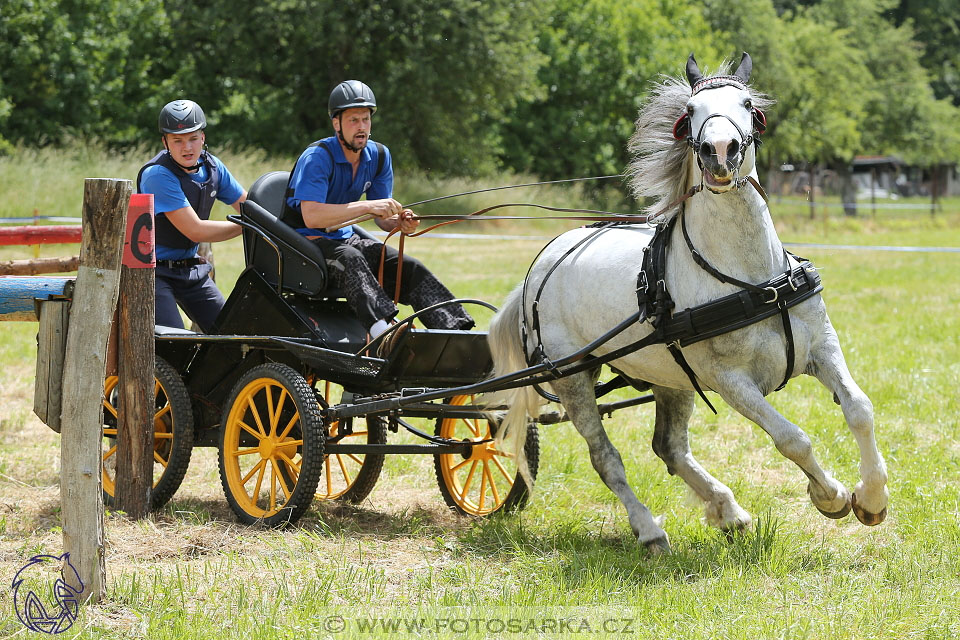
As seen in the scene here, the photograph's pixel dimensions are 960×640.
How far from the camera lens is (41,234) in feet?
23.3

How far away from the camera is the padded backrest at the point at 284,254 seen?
5.02 meters

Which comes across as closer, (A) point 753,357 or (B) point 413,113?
(A) point 753,357

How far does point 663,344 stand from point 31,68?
80.8 ft

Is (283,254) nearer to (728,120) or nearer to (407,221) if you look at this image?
(407,221)

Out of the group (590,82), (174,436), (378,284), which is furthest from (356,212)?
(590,82)

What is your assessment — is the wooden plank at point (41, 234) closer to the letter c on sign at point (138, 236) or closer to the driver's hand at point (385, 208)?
the letter c on sign at point (138, 236)

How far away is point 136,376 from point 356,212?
Answer: 129cm

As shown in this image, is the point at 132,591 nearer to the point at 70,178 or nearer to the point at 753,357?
the point at 753,357

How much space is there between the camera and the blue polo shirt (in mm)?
5109

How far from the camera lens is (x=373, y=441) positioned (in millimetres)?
5551

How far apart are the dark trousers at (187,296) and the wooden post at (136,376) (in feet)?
2.01

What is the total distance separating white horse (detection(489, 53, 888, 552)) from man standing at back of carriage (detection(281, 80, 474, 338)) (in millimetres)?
646

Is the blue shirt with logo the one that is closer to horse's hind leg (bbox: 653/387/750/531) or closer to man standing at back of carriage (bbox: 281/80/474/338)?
man standing at back of carriage (bbox: 281/80/474/338)

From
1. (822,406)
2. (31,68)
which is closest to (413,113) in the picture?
(31,68)
